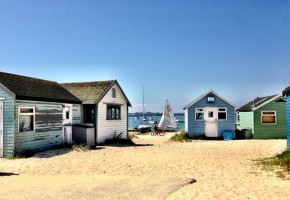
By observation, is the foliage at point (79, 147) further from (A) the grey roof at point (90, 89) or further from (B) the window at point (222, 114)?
(B) the window at point (222, 114)

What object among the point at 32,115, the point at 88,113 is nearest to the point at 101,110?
the point at 88,113

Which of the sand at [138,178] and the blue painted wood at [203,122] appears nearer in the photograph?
the sand at [138,178]

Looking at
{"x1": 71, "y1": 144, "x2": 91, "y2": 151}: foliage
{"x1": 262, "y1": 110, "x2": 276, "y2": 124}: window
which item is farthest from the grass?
{"x1": 262, "y1": 110, "x2": 276, "y2": 124}: window

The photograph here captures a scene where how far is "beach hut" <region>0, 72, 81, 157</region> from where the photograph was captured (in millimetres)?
15266

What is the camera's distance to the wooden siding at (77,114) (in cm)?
2133

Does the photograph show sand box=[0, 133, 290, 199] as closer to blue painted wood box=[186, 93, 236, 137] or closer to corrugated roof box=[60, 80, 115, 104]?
corrugated roof box=[60, 80, 115, 104]

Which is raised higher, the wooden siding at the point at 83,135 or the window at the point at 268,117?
the window at the point at 268,117

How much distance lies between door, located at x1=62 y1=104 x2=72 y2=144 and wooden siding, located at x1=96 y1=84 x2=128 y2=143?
260 centimetres

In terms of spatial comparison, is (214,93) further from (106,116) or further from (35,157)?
(35,157)

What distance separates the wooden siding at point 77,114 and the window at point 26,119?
4711 millimetres

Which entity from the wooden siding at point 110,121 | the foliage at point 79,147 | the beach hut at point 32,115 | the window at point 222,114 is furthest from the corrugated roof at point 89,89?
the window at point 222,114

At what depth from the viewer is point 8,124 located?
15.3 meters

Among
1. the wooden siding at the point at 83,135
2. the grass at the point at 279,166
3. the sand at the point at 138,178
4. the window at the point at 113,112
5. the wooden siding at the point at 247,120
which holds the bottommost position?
the sand at the point at 138,178

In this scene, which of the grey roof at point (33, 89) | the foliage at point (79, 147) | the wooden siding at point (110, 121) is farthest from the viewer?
the wooden siding at point (110, 121)
